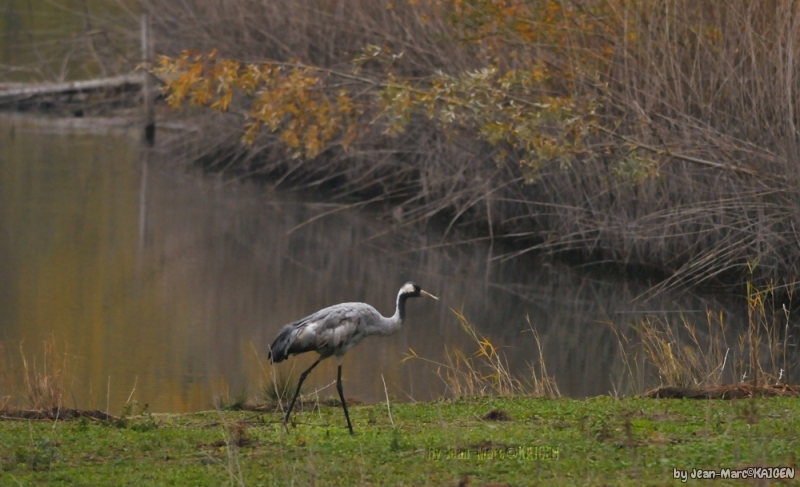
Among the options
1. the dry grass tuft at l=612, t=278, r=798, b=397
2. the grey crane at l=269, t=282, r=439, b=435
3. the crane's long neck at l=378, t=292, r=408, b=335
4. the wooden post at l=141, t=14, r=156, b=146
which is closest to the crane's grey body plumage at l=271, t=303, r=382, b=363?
the grey crane at l=269, t=282, r=439, b=435

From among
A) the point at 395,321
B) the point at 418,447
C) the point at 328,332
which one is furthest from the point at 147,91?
the point at 418,447

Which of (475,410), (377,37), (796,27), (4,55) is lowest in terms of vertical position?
(475,410)

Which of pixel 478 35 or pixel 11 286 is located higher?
pixel 478 35

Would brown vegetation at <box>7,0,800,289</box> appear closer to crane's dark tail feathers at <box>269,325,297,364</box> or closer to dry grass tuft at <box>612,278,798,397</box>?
dry grass tuft at <box>612,278,798,397</box>

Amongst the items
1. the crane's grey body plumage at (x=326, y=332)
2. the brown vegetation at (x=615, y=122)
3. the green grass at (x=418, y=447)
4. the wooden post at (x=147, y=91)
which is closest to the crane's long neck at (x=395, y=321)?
the crane's grey body plumage at (x=326, y=332)

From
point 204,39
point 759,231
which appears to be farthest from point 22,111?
point 759,231

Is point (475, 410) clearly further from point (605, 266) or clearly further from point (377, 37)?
point (377, 37)

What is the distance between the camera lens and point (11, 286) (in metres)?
15.2

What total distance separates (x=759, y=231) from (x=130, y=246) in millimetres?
10043

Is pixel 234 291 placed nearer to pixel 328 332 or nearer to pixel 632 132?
pixel 632 132

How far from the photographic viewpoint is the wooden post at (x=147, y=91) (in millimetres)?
28562

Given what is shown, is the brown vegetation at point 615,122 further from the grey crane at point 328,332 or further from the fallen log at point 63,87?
the fallen log at point 63,87

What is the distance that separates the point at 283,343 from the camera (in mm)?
7582

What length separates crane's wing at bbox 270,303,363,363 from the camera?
7477 mm
